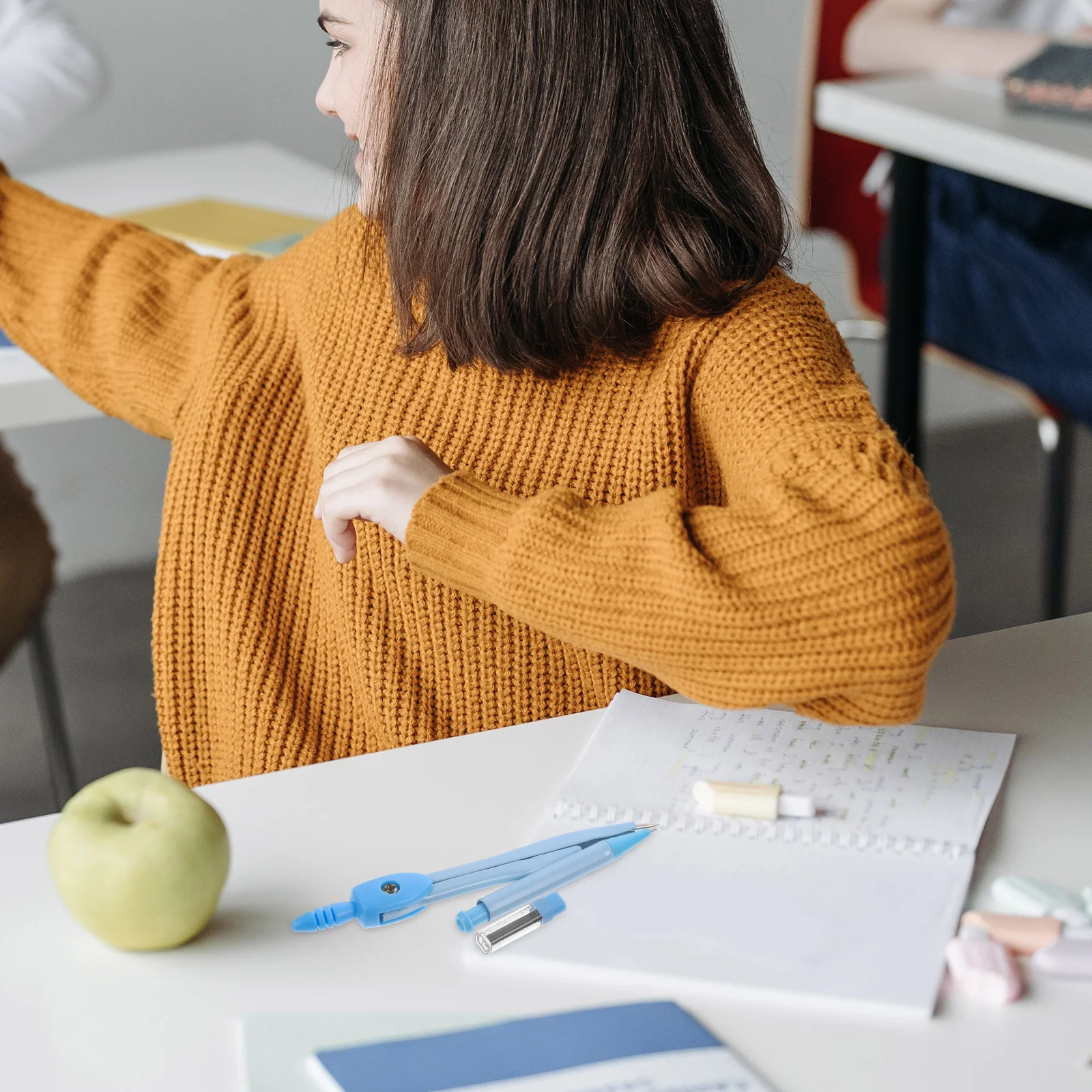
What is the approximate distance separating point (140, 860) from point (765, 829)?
31cm

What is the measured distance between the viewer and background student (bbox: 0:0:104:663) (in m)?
1.65

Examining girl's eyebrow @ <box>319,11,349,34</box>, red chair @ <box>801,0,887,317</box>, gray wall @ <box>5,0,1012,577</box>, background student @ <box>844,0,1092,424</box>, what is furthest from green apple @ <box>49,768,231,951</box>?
gray wall @ <box>5,0,1012,577</box>

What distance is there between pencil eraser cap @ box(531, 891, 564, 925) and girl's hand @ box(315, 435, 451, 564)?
24cm

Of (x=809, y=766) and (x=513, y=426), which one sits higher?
(x=513, y=426)

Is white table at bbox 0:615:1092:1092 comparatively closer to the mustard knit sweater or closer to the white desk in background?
the mustard knit sweater

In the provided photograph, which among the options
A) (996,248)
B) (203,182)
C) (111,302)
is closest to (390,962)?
(111,302)

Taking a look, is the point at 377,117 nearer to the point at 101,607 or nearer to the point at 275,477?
the point at 275,477

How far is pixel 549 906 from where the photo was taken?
2.19ft

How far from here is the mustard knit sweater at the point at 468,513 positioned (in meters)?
0.74

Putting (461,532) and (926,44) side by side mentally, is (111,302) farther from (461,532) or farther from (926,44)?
(926,44)

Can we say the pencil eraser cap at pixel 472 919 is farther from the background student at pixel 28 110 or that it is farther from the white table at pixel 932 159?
the white table at pixel 932 159

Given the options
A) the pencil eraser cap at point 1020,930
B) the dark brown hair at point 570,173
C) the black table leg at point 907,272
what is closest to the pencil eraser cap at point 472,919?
the pencil eraser cap at point 1020,930

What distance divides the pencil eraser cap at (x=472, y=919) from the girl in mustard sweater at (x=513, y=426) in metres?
0.17

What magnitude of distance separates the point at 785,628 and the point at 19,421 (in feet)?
3.11
